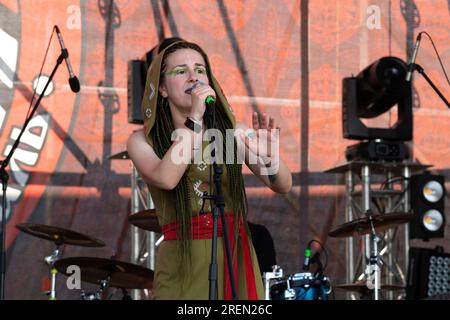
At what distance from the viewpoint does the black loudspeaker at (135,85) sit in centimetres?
561

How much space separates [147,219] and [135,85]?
134 cm

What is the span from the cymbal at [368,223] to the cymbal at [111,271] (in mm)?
1184

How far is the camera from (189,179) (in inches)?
100

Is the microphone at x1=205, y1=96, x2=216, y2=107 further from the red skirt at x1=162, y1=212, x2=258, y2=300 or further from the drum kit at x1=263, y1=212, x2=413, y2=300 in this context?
the drum kit at x1=263, y1=212, x2=413, y2=300

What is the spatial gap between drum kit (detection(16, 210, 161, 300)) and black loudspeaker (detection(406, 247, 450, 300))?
1496mm

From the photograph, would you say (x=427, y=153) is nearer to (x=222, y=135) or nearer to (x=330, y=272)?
(x=330, y=272)

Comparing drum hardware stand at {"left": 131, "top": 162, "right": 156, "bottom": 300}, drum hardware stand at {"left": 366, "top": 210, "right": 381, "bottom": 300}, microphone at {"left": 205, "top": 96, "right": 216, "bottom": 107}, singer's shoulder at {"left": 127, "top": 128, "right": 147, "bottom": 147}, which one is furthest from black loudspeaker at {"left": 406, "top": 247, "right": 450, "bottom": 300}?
microphone at {"left": 205, "top": 96, "right": 216, "bottom": 107}

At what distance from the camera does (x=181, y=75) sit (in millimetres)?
2604

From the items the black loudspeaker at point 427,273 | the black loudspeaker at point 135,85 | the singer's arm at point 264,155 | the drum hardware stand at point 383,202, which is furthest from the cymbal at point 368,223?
the singer's arm at point 264,155

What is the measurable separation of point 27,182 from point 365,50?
113 inches

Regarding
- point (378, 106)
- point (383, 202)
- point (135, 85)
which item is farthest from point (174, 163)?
point (383, 202)

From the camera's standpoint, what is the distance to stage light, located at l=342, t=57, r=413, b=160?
578 centimetres

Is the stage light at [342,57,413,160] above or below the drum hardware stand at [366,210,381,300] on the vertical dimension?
above

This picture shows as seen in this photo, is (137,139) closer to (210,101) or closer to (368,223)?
(210,101)
